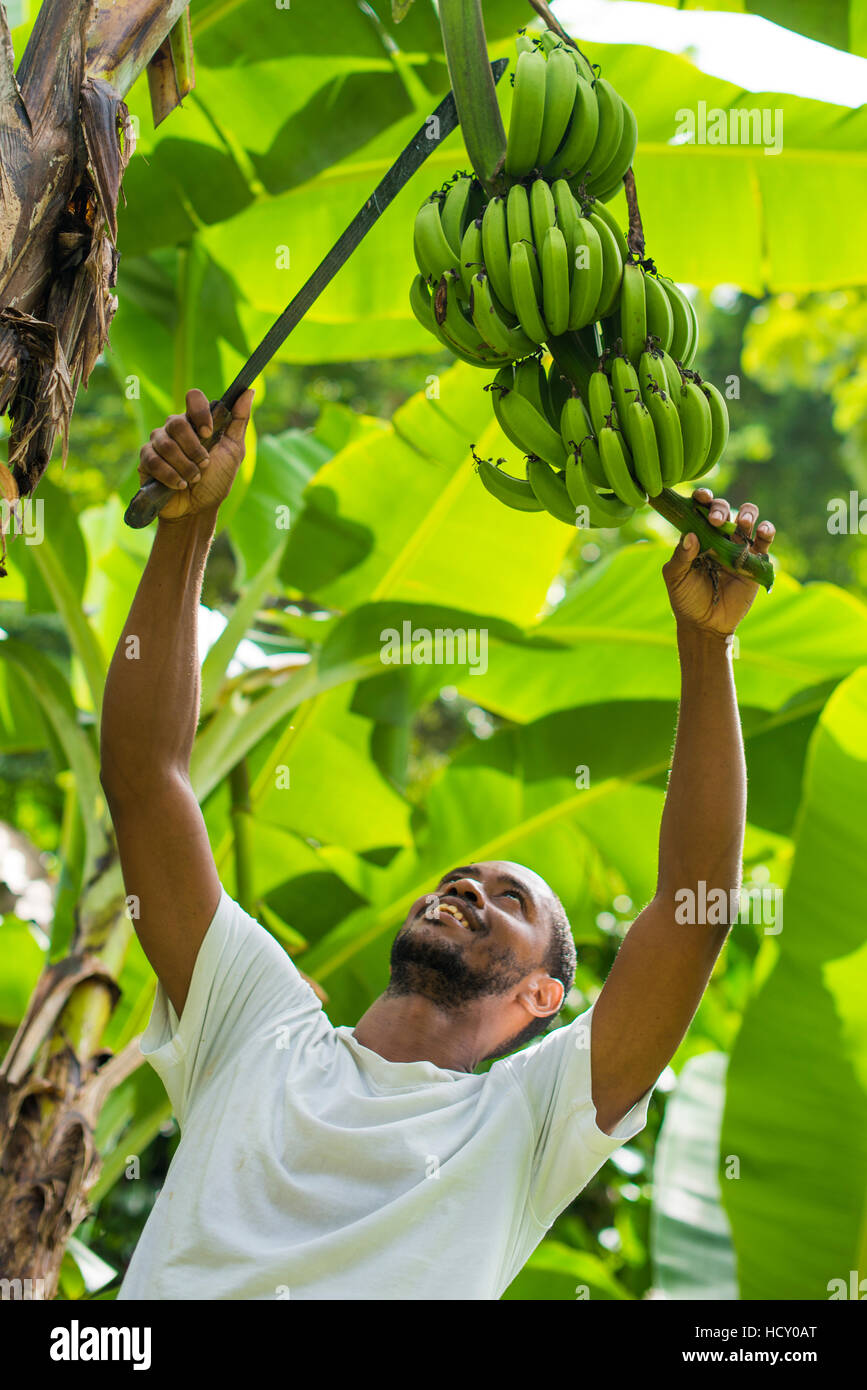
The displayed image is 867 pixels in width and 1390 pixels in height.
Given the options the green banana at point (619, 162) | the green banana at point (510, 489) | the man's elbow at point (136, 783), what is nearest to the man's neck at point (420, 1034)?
the man's elbow at point (136, 783)

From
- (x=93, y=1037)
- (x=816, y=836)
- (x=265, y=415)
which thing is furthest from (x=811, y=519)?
(x=93, y=1037)

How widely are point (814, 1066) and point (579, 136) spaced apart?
1.73 m

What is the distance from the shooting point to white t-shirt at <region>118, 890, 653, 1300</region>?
135 cm

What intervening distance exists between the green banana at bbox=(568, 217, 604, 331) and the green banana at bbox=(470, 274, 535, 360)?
6cm

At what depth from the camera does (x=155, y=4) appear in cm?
128

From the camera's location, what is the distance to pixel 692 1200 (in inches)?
114

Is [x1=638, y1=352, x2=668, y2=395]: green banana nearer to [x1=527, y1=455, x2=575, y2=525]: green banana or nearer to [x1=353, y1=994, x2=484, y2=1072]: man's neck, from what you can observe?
[x1=527, y1=455, x2=575, y2=525]: green banana

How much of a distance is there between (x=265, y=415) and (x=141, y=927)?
5.36 meters

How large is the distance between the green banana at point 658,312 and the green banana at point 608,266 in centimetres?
3

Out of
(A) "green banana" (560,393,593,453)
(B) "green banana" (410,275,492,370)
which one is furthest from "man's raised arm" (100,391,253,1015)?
(A) "green banana" (560,393,593,453)

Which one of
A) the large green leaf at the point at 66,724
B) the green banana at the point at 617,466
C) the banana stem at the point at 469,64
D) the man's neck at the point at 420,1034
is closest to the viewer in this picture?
the banana stem at the point at 469,64

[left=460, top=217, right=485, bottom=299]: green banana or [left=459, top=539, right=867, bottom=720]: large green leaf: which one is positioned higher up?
[left=459, top=539, right=867, bottom=720]: large green leaf

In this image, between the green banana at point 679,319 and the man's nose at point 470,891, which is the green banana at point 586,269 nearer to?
the green banana at point 679,319

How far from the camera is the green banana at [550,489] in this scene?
134 cm
